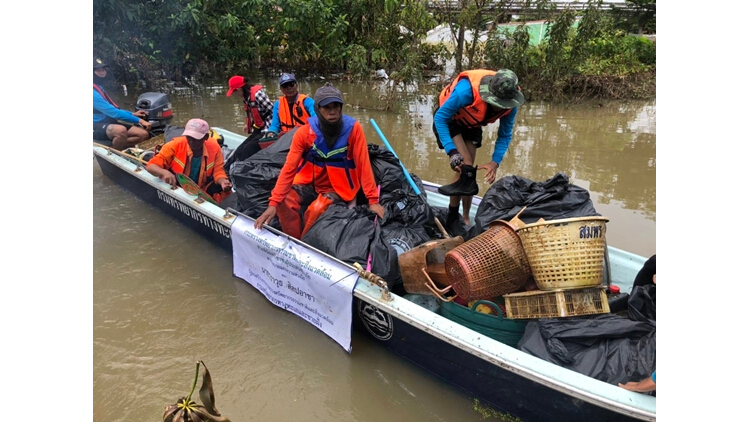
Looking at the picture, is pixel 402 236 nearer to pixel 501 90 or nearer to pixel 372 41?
pixel 501 90

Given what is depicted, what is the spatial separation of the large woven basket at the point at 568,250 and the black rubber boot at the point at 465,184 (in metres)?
1.08

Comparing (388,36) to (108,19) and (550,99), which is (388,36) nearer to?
(550,99)

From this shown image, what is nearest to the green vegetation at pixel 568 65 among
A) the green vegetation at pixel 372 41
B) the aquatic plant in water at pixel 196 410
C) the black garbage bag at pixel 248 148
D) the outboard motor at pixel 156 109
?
the green vegetation at pixel 372 41

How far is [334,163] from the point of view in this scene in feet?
12.5

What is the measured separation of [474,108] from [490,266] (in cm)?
139

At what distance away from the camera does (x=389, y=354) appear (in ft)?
10.9

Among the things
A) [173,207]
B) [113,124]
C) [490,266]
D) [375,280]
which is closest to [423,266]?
[375,280]

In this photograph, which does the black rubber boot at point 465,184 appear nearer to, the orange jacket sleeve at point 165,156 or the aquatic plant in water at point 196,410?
the aquatic plant in water at point 196,410

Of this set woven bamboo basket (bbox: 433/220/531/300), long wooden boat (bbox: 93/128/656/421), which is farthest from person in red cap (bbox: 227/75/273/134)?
woven bamboo basket (bbox: 433/220/531/300)

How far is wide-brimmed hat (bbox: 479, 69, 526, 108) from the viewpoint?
3277 mm

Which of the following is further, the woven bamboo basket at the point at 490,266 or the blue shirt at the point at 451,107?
the blue shirt at the point at 451,107

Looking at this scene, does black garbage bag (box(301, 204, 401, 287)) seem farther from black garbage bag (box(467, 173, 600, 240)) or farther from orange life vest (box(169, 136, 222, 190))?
orange life vest (box(169, 136, 222, 190))

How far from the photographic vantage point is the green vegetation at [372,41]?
1039 cm

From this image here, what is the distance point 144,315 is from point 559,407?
3.26m
